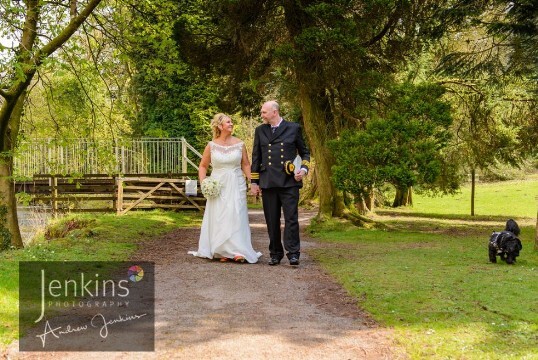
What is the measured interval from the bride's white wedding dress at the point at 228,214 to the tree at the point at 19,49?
381 cm

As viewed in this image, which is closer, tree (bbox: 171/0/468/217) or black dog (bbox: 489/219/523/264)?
black dog (bbox: 489/219/523/264)

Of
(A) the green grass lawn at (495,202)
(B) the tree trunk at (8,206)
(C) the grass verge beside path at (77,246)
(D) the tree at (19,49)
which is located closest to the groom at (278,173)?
(C) the grass verge beside path at (77,246)

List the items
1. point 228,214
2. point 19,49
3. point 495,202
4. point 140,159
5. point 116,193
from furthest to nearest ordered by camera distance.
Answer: point 495,202
point 140,159
point 116,193
point 19,49
point 228,214

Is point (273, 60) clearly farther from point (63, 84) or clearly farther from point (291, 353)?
point (291, 353)

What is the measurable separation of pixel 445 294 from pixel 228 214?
3.82 metres

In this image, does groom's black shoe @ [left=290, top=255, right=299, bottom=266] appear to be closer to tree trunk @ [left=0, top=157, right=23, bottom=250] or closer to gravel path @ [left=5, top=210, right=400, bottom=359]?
gravel path @ [left=5, top=210, right=400, bottom=359]

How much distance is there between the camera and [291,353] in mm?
4539

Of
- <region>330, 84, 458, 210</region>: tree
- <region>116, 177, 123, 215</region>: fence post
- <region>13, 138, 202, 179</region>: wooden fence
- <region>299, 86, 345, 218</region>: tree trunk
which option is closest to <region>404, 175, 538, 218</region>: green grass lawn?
<region>13, 138, 202, 179</region>: wooden fence

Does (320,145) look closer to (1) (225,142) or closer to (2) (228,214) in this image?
(1) (225,142)

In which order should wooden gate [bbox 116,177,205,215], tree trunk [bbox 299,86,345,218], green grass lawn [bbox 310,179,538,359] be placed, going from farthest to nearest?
wooden gate [bbox 116,177,205,215], tree trunk [bbox 299,86,345,218], green grass lawn [bbox 310,179,538,359]

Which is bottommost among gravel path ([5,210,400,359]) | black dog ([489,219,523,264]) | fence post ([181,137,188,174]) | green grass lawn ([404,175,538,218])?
green grass lawn ([404,175,538,218])

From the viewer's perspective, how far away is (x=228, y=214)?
9.27 m

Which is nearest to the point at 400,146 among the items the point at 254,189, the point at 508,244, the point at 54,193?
the point at 508,244

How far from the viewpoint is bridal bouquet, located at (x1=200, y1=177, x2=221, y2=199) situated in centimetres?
930
